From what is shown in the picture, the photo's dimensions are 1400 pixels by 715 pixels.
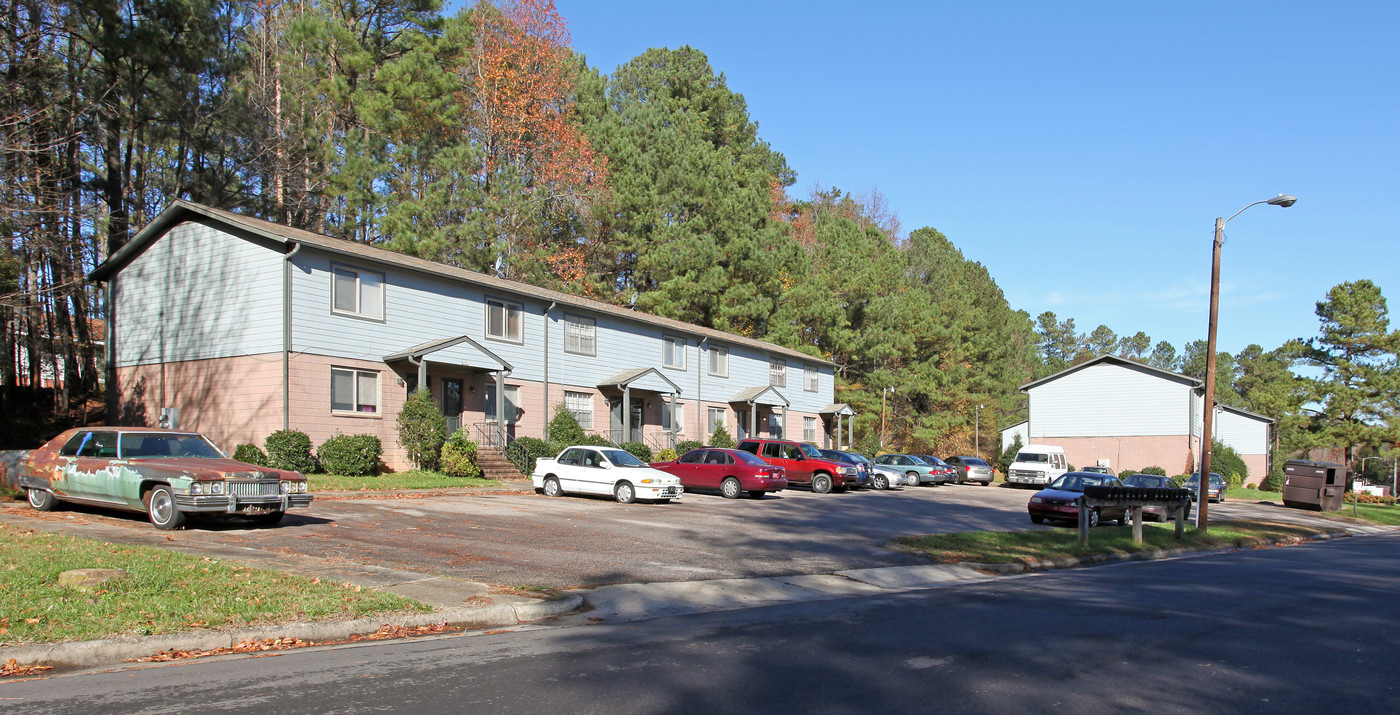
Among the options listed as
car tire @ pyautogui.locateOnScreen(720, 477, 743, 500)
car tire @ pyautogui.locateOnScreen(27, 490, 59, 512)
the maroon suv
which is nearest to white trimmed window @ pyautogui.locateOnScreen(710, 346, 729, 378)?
the maroon suv

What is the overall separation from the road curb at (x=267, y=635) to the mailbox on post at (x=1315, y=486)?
37.1 m

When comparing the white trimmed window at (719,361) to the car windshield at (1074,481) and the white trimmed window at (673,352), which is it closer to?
the white trimmed window at (673,352)

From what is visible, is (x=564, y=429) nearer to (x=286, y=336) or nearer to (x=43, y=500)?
(x=286, y=336)

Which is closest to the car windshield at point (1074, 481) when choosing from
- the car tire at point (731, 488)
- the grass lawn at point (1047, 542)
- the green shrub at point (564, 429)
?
the grass lawn at point (1047, 542)

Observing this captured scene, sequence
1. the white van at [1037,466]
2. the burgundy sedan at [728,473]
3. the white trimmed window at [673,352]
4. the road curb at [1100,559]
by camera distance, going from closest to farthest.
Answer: the road curb at [1100,559]
the burgundy sedan at [728,473]
the white trimmed window at [673,352]
the white van at [1037,466]

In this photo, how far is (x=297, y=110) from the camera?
3938 cm

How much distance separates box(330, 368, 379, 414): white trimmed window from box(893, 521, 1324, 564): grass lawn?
1591 centimetres

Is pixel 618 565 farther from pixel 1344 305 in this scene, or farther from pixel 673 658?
pixel 1344 305

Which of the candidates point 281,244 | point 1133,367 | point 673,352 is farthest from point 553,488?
point 1133,367

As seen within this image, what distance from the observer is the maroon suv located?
105 ft

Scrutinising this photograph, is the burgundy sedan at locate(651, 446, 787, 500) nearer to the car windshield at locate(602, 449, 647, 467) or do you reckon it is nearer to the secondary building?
the car windshield at locate(602, 449, 647, 467)

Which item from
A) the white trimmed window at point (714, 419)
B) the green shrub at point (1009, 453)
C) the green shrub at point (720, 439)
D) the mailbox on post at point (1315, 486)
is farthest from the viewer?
the green shrub at point (1009, 453)

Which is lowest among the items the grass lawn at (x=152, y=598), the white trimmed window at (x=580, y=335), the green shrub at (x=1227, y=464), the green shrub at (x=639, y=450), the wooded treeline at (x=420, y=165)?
the green shrub at (x=1227, y=464)

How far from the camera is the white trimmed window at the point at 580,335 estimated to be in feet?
113
